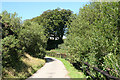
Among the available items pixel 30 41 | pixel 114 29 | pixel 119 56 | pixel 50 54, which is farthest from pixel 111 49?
pixel 50 54

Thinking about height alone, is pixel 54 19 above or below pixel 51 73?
above

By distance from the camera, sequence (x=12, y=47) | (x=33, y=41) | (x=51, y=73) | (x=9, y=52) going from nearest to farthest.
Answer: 1. (x=9, y=52)
2. (x=12, y=47)
3. (x=51, y=73)
4. (x=33, y=41)

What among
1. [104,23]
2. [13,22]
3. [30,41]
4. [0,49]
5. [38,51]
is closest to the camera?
[104,23]

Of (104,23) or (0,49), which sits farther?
(0,49)

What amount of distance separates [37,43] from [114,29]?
21710mm

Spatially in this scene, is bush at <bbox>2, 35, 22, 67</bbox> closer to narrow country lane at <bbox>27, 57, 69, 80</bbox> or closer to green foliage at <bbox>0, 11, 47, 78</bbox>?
green foliage at <bbox>0, 11, 47, 78</bbox>

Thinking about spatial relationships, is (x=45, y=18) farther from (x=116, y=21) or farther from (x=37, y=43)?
(x=116, y=21)

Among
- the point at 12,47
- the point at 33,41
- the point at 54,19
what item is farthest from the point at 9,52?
the point at 54,19

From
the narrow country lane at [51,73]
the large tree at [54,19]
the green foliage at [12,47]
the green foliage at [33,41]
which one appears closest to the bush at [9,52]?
the green foliage at [12,47]

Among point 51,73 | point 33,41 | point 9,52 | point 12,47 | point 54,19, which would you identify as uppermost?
point 54,19

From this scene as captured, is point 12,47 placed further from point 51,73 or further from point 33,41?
point 33,41

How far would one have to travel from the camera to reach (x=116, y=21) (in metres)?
4.95

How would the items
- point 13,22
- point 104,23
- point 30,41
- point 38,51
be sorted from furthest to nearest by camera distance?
1. point 38,51
2. point 30,41
3. point 13,22
4. point 104,23

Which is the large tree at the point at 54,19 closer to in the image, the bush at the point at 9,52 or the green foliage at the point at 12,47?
the green foliage at the point at 12,47
